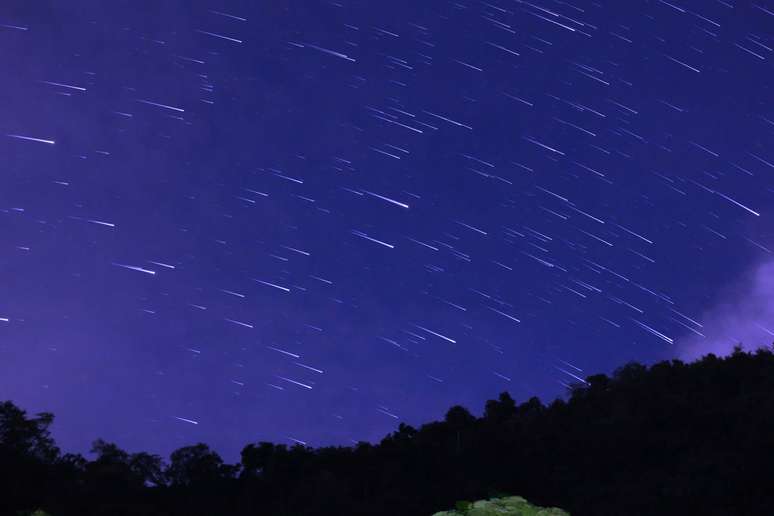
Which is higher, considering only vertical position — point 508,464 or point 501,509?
point 501,509

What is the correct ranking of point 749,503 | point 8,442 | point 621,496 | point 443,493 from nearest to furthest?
1. point 749,503
2. point 621,496
3. point 443,493
4. point 8,442

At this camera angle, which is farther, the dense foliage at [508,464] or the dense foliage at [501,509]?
the dense foliage at [508,464]

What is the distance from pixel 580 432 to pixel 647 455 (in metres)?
4.45

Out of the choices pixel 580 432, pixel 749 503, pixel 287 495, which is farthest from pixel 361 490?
pixel 749 503

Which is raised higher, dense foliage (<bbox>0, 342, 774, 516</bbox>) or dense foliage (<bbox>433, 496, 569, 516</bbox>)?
dense foliage (<bbox>433, 496, 569, 516</bbox>)

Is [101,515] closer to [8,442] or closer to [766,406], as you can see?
[8,442]

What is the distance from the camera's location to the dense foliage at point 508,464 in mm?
33125

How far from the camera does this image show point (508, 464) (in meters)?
43.1

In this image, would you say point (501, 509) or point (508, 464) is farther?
point (508, 464)

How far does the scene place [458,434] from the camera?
1923 inches

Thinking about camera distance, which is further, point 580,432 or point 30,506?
point 580,432

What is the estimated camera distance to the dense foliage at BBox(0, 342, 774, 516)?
3312cm

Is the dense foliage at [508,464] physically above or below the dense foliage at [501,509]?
below

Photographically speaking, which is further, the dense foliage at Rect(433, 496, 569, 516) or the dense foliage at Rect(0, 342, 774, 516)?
the dense foliage at Rect(0, 342, 774, 516)
